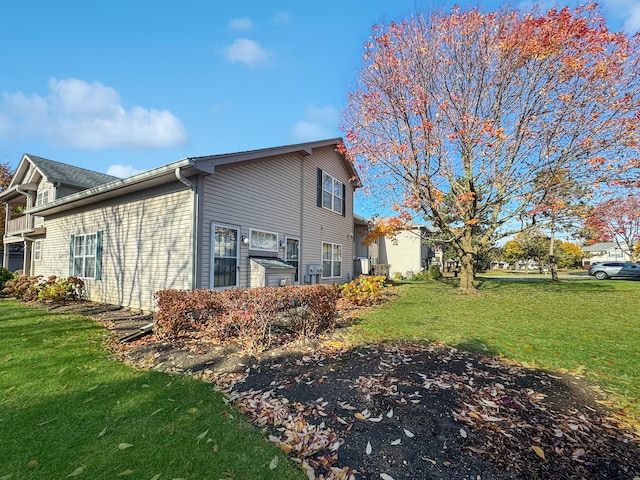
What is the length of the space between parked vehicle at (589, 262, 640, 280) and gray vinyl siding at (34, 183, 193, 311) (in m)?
30.9

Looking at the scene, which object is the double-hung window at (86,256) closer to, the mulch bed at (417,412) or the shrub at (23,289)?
the shrub at (23,289)

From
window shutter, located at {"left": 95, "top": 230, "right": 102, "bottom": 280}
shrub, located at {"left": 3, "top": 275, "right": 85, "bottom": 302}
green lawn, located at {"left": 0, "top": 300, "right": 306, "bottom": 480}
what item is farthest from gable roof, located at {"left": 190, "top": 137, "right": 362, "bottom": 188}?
shrub, located at {"left": 3, "top": 275, "right": 85, "bottom": 302}

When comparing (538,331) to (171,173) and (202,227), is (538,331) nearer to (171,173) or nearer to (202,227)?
(202,227)

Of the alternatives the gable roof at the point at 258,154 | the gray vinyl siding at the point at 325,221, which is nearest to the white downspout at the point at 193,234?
the gable roof at the point at 258,154

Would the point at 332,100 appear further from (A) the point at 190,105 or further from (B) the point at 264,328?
(B) the point at 264,328

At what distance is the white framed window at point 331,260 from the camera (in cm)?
1363

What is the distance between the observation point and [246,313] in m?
4.95

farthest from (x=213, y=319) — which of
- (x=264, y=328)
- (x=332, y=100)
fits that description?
(x=332, y=100)

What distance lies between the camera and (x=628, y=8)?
861 cm

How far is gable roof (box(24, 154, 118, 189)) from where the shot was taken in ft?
48.1

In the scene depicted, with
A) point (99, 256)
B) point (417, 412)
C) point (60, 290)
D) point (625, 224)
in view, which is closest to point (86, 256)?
point (99, 256)

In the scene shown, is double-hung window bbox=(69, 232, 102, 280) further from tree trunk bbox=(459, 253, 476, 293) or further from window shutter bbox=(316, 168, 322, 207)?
tree trunk bbox=(459, 253, 476, 293)

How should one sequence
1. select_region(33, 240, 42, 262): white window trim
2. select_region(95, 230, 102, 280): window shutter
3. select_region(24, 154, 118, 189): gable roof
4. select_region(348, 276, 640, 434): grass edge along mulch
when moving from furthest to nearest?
select_region(24, 154, 118, 189): gable roof
select_region(33, 240, 42, 262): white window trim
select_region(95, 230, 102, 280): window shutter
select_region(348, 276, 640, 434): grass edge along mulch

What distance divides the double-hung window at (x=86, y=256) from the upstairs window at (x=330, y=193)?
319 inches
